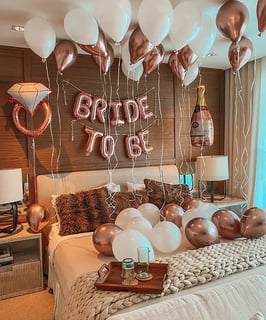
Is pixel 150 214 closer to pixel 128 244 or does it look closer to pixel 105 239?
pixel 105 239

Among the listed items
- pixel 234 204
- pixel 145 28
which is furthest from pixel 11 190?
pixel 234 204

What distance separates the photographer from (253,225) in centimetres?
227

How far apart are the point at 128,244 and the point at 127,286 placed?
13.4 inches

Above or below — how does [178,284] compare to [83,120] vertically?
below

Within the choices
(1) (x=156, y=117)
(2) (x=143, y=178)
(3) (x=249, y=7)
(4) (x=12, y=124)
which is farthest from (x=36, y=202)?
(3) (x=249, y=7)

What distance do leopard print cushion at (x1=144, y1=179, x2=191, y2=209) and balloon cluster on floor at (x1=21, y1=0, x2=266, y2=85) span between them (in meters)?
1.31

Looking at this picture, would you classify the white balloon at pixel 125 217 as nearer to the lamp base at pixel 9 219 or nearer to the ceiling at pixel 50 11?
the lamp base at pixel 9 219

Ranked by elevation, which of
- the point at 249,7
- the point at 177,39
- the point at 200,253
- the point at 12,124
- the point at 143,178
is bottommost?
the point at 200,253

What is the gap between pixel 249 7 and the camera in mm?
2236

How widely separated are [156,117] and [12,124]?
1644 millimetres

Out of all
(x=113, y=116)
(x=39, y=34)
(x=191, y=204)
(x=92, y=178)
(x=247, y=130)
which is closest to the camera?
(x=39, y=34)

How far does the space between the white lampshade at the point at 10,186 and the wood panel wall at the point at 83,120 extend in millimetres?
418

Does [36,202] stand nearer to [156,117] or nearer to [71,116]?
[71,116]

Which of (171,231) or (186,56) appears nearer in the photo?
(171,231)
